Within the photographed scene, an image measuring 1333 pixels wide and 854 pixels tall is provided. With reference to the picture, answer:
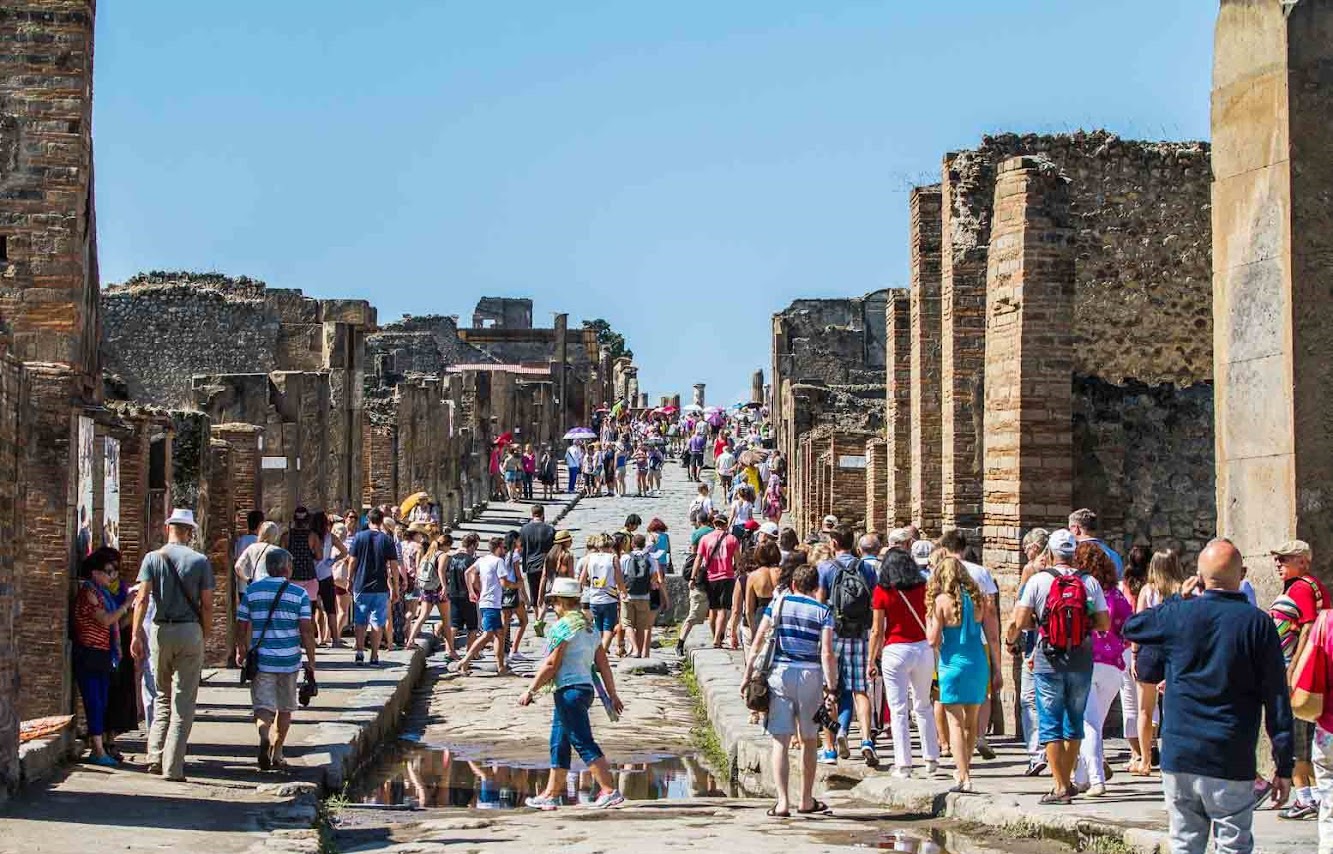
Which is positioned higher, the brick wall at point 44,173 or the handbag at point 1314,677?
the brick wall at point 44,173

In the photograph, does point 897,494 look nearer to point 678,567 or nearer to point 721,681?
point 721,681

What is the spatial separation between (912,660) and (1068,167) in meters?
10.7

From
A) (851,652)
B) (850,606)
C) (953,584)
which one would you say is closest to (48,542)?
(850,606)

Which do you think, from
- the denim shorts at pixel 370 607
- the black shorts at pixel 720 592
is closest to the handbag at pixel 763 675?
the denim shorts at pixel 370 607

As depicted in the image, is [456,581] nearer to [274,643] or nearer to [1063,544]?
[274,643]

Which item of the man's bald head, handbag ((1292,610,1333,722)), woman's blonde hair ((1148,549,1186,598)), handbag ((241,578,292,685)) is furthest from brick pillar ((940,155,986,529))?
the man's bald head

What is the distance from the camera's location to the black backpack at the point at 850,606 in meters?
13.4

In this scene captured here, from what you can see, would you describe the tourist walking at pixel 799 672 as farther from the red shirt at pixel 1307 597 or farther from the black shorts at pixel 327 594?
the black shorts at pixel 327 594

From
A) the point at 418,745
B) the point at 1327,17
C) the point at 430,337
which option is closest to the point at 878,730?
the point at 418,745

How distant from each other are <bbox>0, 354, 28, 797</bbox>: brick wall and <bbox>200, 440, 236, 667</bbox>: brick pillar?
6.66 m

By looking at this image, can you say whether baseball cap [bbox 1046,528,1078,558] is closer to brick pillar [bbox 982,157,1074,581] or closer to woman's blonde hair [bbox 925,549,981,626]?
woman's blonde hair [bbox 925,549,981,626]

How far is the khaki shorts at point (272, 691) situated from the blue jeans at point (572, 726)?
173 cm

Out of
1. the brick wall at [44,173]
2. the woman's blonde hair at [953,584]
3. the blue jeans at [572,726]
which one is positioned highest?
the brick wall at [44,173]

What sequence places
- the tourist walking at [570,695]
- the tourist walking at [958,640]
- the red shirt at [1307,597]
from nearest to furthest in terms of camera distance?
the red shirt at [1307,597] < the tourist walking at [958,640] < the tourist walking at [570,695]
